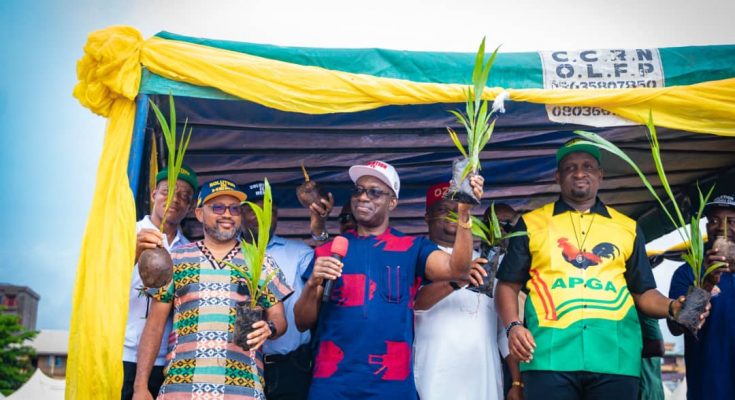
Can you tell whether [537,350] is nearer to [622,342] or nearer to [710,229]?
[622,342]

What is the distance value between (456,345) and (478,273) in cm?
67

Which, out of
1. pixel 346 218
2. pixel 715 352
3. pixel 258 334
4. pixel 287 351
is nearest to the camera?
pixel 258 334

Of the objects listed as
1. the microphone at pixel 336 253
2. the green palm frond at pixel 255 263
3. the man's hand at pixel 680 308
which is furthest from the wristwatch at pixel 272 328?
the man's hand at pixel 680 308

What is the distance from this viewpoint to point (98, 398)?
3.74 metres

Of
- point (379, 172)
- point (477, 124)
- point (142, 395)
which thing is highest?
point (477, 124)

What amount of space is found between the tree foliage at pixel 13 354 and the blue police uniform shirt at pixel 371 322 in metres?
23.5

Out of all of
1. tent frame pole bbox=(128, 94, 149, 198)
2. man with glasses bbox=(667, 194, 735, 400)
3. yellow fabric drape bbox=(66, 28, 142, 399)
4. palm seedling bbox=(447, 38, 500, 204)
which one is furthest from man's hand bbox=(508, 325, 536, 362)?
tent frame pole bbox=(128, 94, 149, 198)

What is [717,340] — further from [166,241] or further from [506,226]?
[166,241]

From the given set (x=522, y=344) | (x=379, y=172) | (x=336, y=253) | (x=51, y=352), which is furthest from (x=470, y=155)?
(x=51, y=352)

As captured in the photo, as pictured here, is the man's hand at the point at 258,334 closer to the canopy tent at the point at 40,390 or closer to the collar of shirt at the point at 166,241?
the collar of shirt at the point at 166,241

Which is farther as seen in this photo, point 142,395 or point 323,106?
point 323,106

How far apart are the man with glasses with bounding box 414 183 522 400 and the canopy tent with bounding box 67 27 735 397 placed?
1135 mm

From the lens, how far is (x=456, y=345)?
429 centimetres

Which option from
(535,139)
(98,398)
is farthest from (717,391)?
(98,398)
